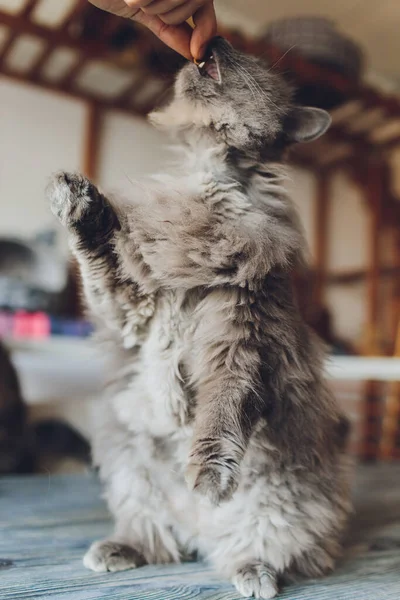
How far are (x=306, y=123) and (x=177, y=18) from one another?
1.02ft

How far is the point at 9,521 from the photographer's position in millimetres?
1187

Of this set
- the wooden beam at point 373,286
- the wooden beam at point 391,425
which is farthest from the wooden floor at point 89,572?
the wooden beam at point 373,286

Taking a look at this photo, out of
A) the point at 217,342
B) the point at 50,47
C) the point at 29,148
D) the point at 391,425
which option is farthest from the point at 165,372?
the point at 391,425

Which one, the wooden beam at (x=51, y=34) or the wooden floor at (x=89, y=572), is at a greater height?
the wooden beam at (x=51, y=34)

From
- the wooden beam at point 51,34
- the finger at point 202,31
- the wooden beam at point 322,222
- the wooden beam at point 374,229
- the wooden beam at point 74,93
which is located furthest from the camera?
the wooden beam at point 322,222

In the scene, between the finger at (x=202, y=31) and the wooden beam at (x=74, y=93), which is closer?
the finger at (x=202, y=31)

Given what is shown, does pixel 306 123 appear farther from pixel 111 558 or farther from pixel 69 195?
pixel 111 558

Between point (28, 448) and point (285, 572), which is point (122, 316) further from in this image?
point (28, 448)

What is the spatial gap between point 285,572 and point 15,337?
1795mm

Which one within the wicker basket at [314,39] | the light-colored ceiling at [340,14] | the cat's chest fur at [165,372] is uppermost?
the light-colored ceiling at [340,14]

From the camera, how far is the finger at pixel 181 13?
0.95 metres

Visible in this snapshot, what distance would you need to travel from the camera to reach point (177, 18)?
969mm

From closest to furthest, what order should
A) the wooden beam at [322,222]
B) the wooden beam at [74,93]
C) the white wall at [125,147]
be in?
the wooden beam at [74,93] → the white wall at [125,147] → the wooden beam at [322,222]

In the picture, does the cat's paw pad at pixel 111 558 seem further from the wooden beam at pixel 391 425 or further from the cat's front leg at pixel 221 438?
the wooden beam at pixel 391 425
